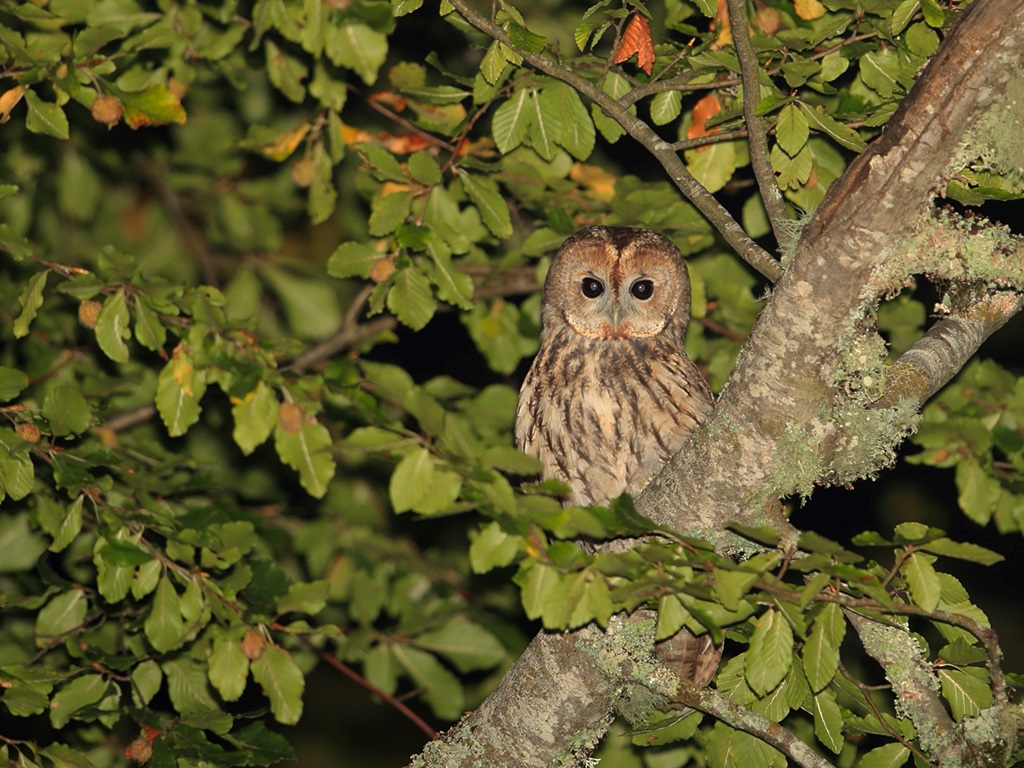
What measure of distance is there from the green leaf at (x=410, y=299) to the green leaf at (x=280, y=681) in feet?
Result: 3.10

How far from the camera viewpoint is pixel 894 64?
8.95ft

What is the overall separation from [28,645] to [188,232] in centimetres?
243

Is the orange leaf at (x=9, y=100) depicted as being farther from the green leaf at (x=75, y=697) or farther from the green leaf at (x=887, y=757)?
the green leaf at (x=887, y=757)

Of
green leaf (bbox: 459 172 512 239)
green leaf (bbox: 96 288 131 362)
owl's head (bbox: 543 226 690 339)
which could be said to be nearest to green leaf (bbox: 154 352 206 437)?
green leaf (bbox: 96 288 131 362)

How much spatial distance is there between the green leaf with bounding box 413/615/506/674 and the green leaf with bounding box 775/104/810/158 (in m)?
1.97

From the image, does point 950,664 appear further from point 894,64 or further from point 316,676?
point 316,676

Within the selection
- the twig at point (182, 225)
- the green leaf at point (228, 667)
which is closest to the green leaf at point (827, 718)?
the green leaf at point (228, 667)

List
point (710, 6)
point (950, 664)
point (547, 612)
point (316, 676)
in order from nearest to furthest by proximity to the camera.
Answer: point (547, 612)
point (950, 664)
point (710, 6)
point (316, 676)

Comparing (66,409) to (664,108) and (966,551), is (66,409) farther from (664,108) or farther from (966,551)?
(966,551)

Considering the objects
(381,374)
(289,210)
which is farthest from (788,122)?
(289,210)

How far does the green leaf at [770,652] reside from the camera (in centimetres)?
205

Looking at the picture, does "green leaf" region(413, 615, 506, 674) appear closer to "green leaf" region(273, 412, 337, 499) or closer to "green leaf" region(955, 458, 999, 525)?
"green leaf" region(273, 412, 337, 499)

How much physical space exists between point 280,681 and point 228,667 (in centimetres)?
Result: 13

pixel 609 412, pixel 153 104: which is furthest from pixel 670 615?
pixel 153 104
